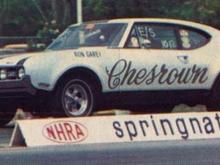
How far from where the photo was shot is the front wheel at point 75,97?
1153 centimetres

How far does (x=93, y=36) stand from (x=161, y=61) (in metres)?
1.04

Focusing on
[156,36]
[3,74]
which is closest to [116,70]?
[156,36]

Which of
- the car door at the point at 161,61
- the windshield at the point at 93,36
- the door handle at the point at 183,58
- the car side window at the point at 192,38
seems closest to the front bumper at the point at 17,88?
the windshield at the point at 93,36

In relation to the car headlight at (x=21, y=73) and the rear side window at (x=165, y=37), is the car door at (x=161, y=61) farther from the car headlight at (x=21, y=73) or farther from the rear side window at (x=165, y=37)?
the car headlight at (x=21, y=73)

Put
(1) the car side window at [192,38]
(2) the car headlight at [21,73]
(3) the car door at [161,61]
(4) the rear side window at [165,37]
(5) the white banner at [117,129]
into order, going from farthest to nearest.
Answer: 1. (1) the car side window at [192,38]
2. (4) the rear side window at [165,37]
3. (3) the car door at [161,61]
4. (2) the car headlight at [21,73]
5. (5) the white banner at [117,129]

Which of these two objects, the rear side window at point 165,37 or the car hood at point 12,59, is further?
the rear side window at point 165,37

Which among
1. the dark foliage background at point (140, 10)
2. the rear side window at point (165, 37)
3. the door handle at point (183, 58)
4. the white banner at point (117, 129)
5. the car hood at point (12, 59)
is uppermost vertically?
the white banner at point (117, 129)

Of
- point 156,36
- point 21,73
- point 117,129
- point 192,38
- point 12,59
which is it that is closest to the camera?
point 117,129

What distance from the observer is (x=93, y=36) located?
1218 centimetres

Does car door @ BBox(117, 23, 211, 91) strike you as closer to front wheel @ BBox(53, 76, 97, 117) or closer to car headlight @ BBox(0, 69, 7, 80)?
front wheel @ BBox(53, 76, 97, 117)

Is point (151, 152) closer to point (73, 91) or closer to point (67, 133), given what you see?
point (67, 133)

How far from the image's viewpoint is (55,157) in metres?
5.94

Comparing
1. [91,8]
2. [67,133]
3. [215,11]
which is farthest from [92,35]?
[91,8]

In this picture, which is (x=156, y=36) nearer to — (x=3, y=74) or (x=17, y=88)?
(x=17, y=88)
